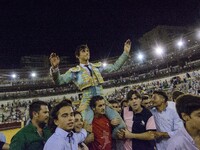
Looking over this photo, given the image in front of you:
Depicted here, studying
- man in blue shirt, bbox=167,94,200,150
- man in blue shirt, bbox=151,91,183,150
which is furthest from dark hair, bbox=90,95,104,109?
man in blue shirt, bbox=167,94,200,150

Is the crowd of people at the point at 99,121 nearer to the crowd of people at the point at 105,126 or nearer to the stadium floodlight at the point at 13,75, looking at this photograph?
the crowd of people at the point at 105,126

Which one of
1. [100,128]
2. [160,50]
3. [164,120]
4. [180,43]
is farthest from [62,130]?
[160,50]

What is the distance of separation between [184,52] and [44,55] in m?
31.4

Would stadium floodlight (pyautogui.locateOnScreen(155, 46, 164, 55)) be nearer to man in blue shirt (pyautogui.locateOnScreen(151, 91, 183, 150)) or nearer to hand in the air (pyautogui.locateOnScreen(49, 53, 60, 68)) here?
man in blue shirt (pyautogui.locateOnScreen(151, 91, 183, 150))

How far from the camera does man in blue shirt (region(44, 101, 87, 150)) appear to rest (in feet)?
8.59

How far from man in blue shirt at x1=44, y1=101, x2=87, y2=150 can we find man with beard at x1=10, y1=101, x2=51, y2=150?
0.32m

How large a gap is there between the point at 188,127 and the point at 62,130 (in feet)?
4.23

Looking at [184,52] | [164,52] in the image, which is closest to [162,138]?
[184,52]

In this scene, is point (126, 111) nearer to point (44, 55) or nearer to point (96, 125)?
point (96, 125)

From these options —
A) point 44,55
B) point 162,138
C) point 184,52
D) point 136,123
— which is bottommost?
point 162,138

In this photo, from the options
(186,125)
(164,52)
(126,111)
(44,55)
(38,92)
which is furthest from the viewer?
(44,55)

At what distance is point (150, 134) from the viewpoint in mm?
3619

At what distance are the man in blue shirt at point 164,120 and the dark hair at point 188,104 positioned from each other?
1.60 metres

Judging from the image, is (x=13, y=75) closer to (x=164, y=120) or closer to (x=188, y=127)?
(x=164, y=120)
